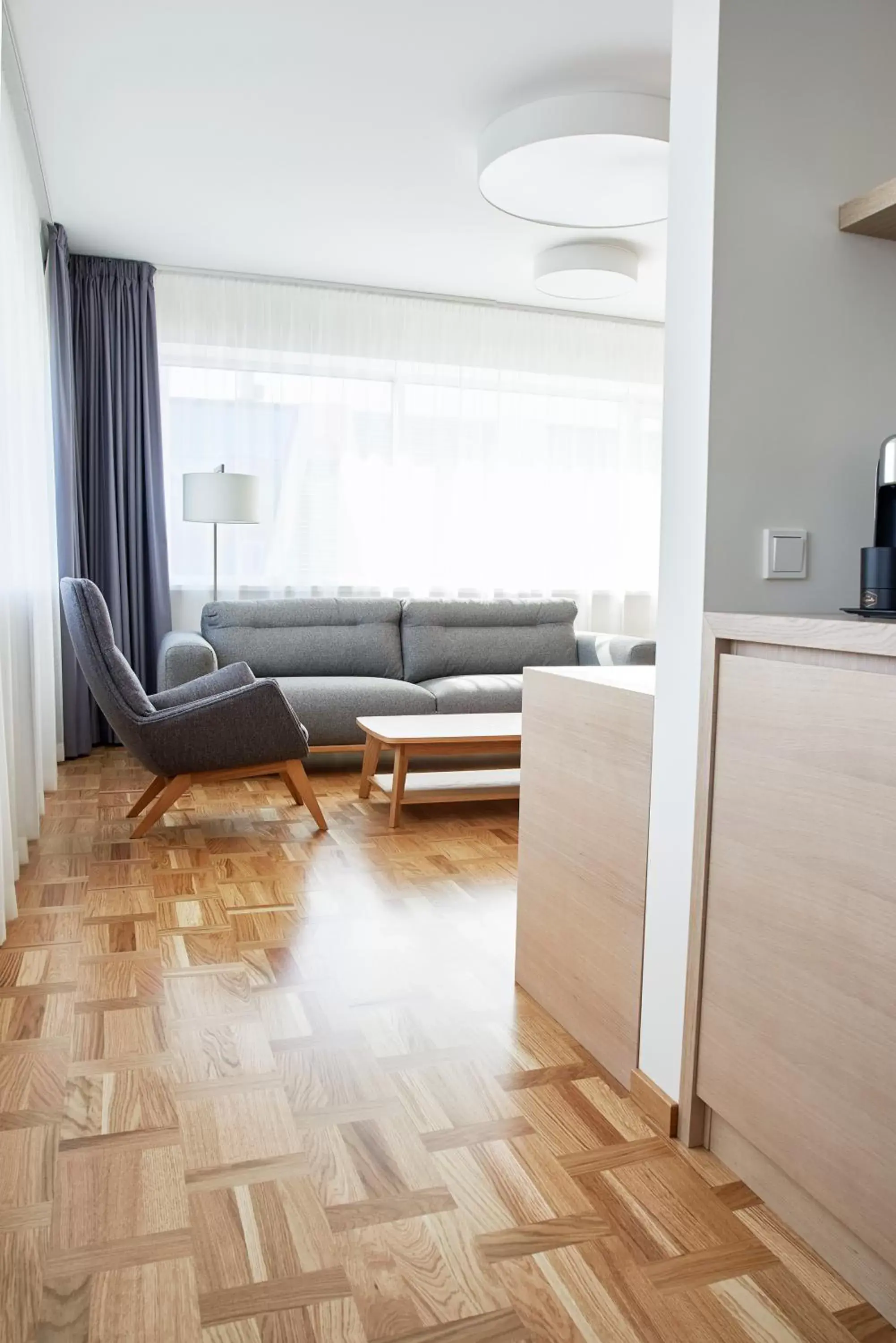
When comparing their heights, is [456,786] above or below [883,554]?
below

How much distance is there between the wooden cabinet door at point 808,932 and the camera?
125 centimetres

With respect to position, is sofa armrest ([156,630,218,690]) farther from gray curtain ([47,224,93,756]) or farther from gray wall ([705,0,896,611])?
gray wall ([705,0,896,611])

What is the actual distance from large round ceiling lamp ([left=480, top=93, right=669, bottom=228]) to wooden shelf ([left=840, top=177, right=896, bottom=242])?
1.88 meters

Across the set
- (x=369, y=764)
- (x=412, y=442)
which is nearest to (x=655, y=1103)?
(x=369, y=764)

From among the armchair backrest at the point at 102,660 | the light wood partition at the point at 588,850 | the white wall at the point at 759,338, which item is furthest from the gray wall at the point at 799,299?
the armchair backrest at the point at 102,660

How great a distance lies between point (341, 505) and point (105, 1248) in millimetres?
4769

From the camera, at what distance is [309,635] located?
5.40 metres

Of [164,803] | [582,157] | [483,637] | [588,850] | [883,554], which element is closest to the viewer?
[883,554]

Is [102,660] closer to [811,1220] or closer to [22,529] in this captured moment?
[22,529]

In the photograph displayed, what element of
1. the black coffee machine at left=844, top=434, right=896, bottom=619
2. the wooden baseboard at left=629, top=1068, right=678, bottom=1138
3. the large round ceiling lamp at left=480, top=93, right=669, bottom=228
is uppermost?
the large round ceiling lamp at left=480, top=93, right=669, bottom=228

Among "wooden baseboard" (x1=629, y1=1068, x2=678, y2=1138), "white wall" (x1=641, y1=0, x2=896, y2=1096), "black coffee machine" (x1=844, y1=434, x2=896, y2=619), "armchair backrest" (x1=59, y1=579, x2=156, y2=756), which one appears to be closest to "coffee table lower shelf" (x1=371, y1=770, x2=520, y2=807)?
"armchair backrest" (x1=59, y1=579, x2=156, y2=756)

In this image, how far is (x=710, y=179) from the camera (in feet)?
5.25

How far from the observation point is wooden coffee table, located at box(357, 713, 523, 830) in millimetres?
3893

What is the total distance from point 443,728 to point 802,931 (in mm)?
2759
